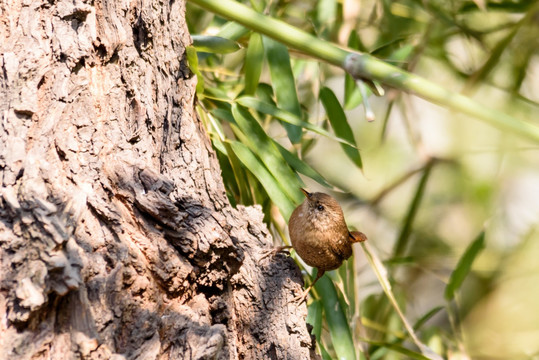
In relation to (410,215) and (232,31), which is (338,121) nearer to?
(232,31)

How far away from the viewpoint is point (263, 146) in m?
2.33

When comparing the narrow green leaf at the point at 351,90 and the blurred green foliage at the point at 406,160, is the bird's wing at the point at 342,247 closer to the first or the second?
the blurred green foliage at the point at 406,160

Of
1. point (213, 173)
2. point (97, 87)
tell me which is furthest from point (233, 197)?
point (97, 87)

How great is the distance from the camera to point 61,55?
1721 millimetres

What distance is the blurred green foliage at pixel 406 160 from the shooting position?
2305mm

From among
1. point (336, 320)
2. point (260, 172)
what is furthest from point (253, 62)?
point (336, 320)

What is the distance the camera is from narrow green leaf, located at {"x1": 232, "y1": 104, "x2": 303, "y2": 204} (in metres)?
2.31

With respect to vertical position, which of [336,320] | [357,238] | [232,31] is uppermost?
[232,31]

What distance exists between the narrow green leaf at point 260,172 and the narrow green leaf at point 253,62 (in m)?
0.32

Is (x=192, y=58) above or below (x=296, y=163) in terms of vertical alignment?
above

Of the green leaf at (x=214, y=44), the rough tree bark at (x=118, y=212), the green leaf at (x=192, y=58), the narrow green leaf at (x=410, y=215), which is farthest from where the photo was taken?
the narrow green leaf at (x=410, y=215)

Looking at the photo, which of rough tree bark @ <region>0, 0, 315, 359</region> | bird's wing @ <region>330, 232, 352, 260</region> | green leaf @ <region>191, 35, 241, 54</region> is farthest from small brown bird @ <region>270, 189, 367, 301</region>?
green leaf @ <region>191, 35, 241, 54</region>

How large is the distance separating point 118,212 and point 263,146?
87cm

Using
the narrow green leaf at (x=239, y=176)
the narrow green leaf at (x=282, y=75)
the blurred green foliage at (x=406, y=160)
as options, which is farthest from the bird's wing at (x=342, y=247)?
the narrow green leaf at (x=282, y=75)
